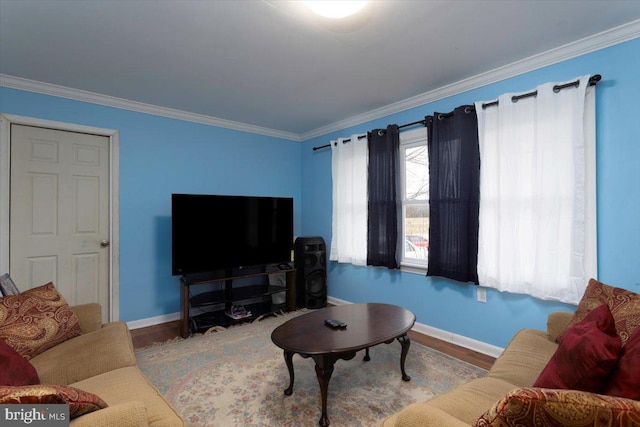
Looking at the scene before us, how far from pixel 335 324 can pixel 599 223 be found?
198cm

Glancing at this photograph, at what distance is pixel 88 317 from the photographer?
2.12 metres

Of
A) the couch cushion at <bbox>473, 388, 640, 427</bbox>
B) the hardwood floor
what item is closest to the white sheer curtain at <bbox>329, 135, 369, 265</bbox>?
the hardwood floor

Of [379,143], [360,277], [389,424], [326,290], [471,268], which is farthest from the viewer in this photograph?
[326,290]

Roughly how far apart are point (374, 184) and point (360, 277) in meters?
1.18

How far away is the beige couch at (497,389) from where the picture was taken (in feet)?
3.43

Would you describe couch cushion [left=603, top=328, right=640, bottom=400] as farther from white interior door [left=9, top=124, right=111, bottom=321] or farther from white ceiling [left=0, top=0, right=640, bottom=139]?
white interior door [left=9, top=124, right=111, bottom=321]

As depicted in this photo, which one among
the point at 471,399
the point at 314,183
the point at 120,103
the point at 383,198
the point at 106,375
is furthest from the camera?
the point at 314,183

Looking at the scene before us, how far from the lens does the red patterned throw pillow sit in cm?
85

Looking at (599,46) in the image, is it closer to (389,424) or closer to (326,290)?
(389,424)

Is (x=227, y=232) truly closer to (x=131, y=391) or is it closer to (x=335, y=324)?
(x=335, y=324)

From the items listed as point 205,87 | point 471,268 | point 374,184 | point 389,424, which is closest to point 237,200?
point 205,87

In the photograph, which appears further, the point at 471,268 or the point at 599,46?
the point at 471,268

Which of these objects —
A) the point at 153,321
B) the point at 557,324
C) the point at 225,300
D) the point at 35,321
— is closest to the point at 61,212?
the point at 153,321

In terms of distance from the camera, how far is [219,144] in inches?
157
